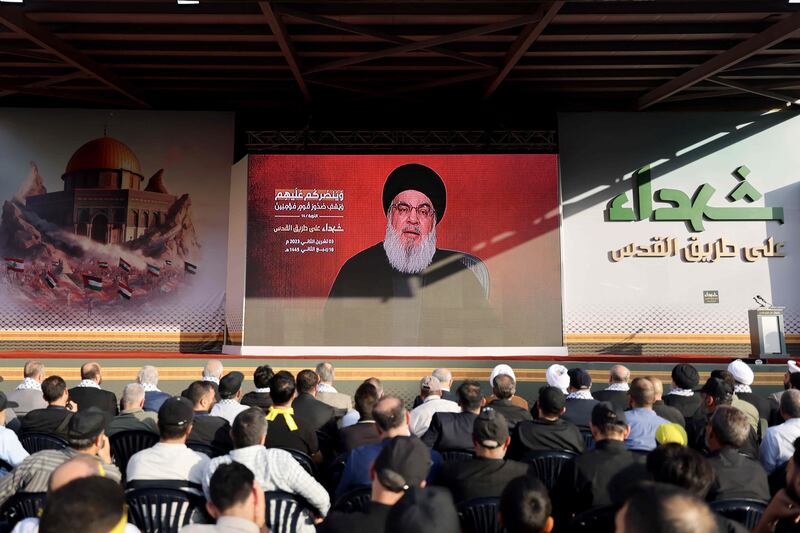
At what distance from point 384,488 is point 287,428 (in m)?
1.62

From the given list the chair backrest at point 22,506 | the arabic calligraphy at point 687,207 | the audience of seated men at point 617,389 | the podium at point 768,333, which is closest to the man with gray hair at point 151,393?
the chair backrest at point 22,506

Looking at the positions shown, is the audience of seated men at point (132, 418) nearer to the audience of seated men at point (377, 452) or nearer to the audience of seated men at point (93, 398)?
the audience of seated men at point (93, 398)

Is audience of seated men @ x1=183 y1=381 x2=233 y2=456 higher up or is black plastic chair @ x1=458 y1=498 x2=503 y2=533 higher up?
audience of seated men @ x1=183 y1=381 x2=233 y2=456

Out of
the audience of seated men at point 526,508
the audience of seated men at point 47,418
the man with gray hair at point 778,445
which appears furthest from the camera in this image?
the audience of seated men at point 47,418

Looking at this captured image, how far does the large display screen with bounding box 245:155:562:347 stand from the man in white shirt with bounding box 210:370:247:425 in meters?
5.36

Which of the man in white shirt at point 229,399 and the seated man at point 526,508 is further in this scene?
the man in white shirt at point 229,399

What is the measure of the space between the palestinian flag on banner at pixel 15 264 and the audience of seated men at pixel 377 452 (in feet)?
32.5

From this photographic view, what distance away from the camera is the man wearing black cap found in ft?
31.4

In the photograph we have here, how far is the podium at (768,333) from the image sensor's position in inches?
315

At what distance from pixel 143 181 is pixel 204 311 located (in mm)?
2468

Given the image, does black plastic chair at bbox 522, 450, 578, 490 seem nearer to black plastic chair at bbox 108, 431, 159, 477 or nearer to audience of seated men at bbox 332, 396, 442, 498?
audience of seated men at bbox 332, 396, 442, 498

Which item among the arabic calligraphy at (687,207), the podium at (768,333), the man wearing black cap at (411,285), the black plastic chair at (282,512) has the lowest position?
the black plastic chair at (282,512)

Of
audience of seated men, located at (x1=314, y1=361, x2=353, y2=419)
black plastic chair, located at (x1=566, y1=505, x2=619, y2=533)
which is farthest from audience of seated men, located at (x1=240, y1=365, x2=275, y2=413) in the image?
black plastic chair, located at (x1=566, y1=505, x2=619, y2=533)

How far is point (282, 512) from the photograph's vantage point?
231 centimetres
